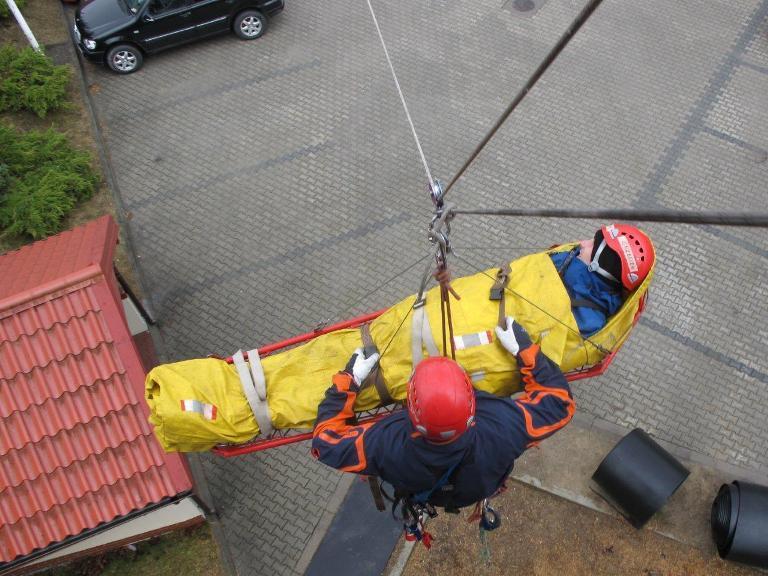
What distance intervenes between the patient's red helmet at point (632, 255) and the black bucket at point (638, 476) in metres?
2.72

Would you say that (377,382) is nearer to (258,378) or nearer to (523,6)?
(258,378)

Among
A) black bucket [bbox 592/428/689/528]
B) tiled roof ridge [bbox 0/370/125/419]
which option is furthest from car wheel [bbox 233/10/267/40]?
black bucket [bbox 592/428/689/528]

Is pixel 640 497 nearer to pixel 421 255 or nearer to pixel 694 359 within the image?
pixel 694 359

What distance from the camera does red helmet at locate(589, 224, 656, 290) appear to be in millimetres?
5297

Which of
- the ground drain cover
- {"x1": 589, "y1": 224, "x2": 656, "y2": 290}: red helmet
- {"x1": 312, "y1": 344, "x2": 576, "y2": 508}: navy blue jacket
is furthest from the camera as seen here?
the ground drain cover

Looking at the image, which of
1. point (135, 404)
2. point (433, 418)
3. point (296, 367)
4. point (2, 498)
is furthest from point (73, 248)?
point (433, 418)

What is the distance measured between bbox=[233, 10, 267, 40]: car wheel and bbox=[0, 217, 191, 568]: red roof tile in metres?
8.29

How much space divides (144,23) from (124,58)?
0.81m

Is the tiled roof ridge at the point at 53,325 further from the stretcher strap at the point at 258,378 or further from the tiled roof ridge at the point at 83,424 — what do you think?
the stretcher strap at the point at 258,378

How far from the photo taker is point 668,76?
11797 mm

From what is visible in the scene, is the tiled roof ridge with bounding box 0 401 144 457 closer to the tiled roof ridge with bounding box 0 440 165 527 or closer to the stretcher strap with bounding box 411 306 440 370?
the tiled roof ridge with bounding box 0 440 165 527

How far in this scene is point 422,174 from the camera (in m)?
10.5

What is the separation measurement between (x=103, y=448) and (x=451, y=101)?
8543 millimetres

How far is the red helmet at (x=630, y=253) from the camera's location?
530 centimetres
